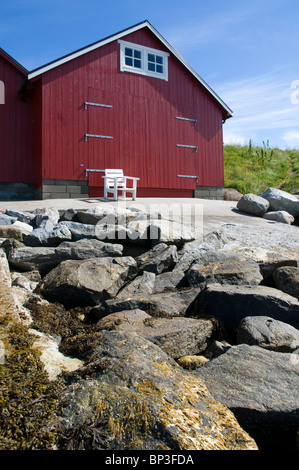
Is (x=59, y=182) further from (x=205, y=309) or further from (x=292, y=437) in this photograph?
(x=292, y=437)

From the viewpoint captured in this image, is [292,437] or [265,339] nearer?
[292,437]

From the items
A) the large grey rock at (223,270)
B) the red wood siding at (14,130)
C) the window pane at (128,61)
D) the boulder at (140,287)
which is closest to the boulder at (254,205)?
the large grey rock at (223,270)

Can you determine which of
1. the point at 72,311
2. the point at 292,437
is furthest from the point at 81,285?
the point at 292,437

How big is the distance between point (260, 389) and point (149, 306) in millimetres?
1675

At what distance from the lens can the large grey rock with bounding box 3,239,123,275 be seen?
16.6 feet

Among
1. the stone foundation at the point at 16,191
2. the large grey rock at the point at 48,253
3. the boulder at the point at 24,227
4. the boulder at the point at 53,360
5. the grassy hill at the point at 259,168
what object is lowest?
the boulder at the point at 53,360

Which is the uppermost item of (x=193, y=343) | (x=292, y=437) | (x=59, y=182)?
(x=59, y=182)

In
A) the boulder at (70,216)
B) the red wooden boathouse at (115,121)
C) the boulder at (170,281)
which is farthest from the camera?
the red wooden boathouse at (115,121)

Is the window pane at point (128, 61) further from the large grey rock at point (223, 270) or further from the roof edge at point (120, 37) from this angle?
the large grey rock at point (223, 270)

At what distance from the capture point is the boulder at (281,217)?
9.23 meters

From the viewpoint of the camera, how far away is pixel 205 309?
13.8ft

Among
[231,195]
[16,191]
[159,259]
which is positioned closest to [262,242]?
[159,259]

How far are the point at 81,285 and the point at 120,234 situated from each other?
1.80 meters

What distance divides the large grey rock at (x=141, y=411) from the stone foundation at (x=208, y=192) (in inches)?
479
